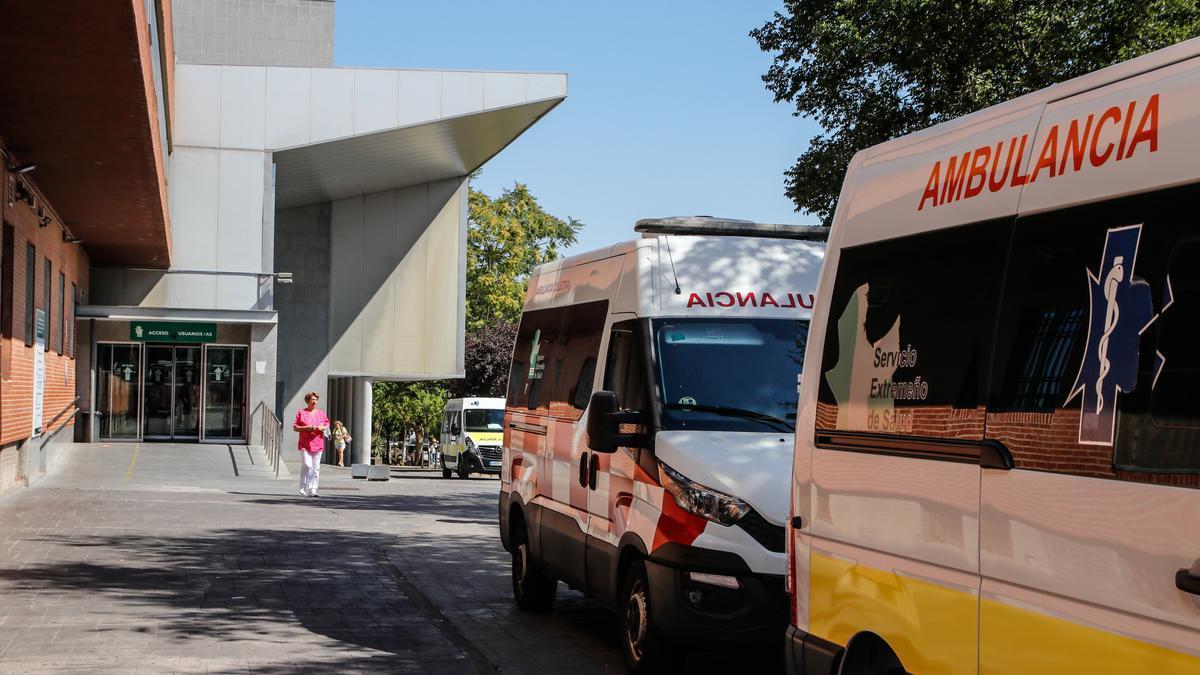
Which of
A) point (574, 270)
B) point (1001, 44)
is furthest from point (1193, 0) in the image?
point (574, 270)

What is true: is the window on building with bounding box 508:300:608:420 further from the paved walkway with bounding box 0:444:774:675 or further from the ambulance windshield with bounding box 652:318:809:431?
the paved walkway with bounding box 0:444:774:675

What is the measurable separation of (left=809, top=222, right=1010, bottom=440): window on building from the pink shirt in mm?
16783

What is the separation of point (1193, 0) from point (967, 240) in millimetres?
17437

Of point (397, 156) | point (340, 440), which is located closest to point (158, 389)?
point (397, 156)

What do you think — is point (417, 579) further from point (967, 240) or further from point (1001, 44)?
point (1001, 44)

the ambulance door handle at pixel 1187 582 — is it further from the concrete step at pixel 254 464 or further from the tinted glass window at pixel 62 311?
the tinted glass window at pixel 62 311

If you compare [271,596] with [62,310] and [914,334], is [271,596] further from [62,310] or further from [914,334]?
[62,310]

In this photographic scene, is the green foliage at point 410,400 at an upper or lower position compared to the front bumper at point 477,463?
upper

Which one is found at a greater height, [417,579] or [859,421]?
[859,421]

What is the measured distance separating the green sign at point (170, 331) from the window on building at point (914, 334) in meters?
33.5

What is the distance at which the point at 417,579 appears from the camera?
41.8 ft

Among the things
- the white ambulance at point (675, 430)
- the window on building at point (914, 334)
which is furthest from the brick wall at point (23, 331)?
the window on building at point (914, 334)

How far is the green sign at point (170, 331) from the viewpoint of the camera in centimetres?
3706

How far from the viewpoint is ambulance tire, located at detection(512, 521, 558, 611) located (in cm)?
1061
